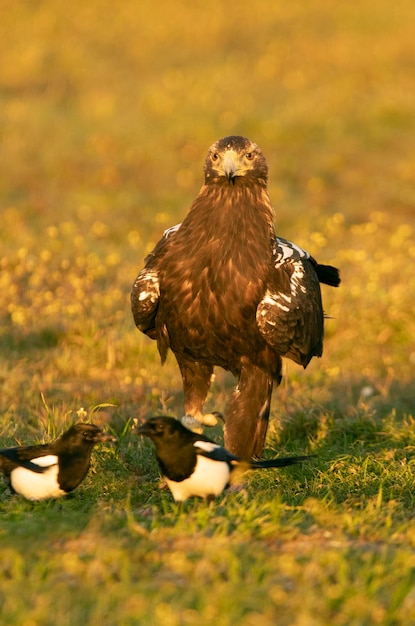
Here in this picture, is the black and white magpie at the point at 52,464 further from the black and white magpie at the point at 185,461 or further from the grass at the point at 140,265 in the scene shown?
the black and white magpie at the point at 185,461

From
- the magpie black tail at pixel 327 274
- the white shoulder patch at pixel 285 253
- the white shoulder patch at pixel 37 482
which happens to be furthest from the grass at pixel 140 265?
the white shoulder patch at pixel 285 253

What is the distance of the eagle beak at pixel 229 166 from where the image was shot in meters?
7.08

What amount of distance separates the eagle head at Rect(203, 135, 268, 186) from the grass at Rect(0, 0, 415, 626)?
1992 millimetres

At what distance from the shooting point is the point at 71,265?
42.3ft

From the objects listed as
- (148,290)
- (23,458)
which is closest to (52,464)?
(23,458)

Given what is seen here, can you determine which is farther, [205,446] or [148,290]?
[148,290]

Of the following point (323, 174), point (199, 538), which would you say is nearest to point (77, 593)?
point (199, 538)

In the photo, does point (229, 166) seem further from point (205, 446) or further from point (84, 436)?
point (84, 436)

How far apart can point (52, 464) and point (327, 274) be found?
3.02 metres

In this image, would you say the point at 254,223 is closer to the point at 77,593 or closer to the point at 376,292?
the point at 77,593

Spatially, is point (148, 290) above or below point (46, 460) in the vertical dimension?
above

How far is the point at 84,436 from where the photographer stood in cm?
648

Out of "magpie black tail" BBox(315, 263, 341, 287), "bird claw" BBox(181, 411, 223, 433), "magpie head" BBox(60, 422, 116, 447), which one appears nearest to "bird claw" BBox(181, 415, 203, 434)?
"bird claw" BBox(181, 411, 223, 433)

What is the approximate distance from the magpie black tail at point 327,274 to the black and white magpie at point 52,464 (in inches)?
105
